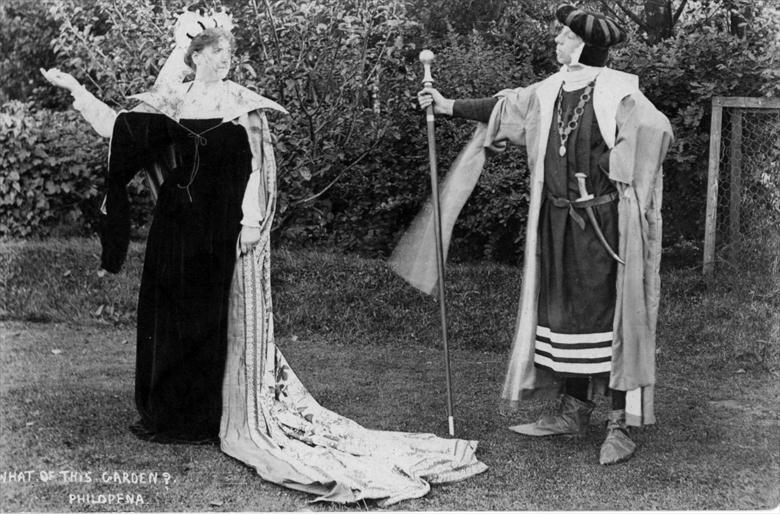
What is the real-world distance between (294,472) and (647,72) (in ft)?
12.8

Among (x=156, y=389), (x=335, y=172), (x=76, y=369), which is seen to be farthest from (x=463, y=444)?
(x=335, y=172)

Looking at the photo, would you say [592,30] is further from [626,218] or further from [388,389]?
[388,389]

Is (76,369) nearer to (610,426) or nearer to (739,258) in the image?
(610,426)

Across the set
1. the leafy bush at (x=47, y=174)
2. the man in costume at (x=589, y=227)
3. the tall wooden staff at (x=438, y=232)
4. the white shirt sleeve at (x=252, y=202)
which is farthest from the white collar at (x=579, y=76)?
the leafy bush at (x=47, y=174)

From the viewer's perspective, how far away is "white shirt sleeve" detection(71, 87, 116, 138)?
426 centimetres

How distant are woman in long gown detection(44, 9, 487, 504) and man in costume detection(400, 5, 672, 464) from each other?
670 millimetres

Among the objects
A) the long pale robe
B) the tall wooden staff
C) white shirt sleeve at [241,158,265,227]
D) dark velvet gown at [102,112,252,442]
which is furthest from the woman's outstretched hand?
the long pale robe

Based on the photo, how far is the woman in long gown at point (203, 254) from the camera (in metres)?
4.34

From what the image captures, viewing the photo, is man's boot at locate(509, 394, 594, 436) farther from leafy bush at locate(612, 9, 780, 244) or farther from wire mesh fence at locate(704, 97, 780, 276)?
leafy bush at locate(612, 9, 780, 244)

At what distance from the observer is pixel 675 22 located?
21.6 ft

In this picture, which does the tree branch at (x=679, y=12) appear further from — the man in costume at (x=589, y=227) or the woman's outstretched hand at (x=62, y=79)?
the woman's outstretched hand at (x=62, y=79)

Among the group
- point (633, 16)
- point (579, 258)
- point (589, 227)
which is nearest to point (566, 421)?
point (579, 258)

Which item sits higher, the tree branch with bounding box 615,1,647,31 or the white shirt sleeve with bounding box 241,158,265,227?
the tree branch with bounding box 615,1,647,31

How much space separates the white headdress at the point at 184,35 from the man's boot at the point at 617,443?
8.38 feet
